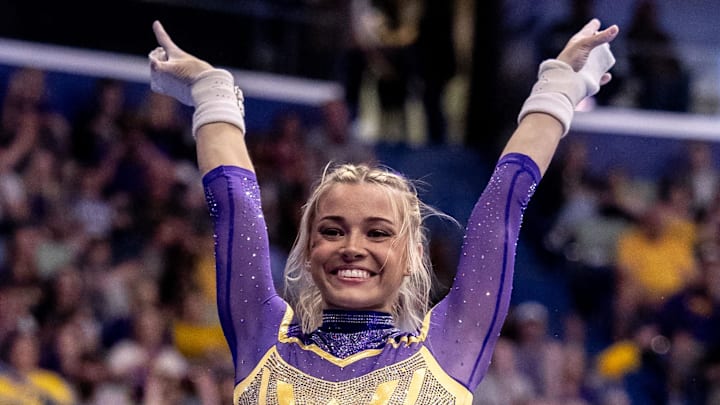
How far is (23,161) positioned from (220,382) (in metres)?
1.72

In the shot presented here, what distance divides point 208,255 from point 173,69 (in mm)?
3670

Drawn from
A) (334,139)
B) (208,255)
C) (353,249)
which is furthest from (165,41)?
(334,139)

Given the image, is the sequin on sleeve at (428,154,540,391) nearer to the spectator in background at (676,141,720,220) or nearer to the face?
the face

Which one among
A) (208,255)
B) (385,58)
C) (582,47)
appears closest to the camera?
(582,47)

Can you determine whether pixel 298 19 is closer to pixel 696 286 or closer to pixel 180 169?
pixel 180 169

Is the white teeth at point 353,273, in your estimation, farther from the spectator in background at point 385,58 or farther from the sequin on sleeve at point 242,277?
the spectator in background at point 385,58

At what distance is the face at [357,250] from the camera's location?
7.30ft

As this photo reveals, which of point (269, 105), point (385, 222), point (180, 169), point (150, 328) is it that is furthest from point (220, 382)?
point (385, 222)

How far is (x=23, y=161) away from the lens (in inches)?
Answer: 238

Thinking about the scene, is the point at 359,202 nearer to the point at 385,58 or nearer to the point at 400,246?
the point at 400,246

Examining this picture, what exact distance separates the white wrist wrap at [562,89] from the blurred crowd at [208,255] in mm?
3109

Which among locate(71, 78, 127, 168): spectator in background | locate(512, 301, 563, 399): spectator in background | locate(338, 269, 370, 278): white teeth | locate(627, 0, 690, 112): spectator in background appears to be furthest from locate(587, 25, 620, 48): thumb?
locate(627, 0, 690, 112): spectator in background

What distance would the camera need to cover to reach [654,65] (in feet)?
25.9

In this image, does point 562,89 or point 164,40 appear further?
point 164,40
